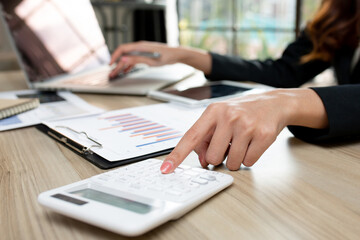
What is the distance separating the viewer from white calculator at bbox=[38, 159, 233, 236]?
32 cm

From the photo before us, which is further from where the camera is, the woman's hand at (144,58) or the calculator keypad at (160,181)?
the woman's hand at (144,58)

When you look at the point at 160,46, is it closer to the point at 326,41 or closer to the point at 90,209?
the point at 326,41

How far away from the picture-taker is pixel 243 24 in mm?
3617

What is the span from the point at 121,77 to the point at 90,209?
2.72ft

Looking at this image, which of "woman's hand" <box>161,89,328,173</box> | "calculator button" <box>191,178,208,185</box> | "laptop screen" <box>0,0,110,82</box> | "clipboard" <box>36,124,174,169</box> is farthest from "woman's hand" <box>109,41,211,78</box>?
"calculator button" <box>191,178,208,185</box>

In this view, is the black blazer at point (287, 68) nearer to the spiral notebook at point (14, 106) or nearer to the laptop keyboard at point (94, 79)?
the laptop keyboard at point (94, 79)

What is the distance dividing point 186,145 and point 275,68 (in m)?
0.88

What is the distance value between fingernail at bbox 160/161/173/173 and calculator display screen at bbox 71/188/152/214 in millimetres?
72

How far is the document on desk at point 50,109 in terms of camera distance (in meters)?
0.71

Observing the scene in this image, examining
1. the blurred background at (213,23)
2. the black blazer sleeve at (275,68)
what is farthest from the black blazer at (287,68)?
the blurred background at (213,23)

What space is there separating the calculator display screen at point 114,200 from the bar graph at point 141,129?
0.16m

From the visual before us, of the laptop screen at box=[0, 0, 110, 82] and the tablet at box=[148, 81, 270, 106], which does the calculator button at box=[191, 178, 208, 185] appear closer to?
the tablet at box=[148, 81, 270, 106]

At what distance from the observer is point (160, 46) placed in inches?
43.0

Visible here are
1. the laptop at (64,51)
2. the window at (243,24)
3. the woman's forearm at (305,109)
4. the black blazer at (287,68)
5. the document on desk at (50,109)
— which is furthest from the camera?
the window at (243,24)
